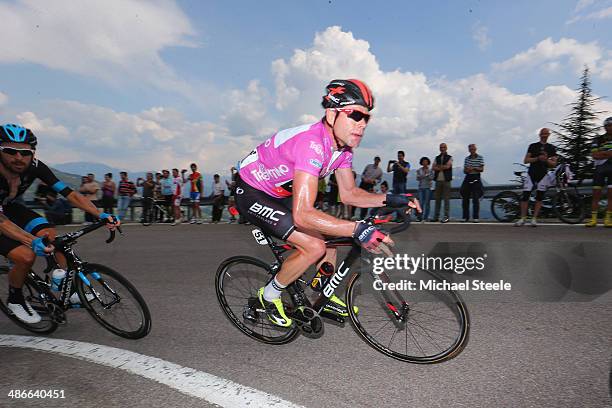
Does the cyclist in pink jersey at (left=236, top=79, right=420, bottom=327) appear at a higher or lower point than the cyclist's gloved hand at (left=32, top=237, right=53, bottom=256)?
higher

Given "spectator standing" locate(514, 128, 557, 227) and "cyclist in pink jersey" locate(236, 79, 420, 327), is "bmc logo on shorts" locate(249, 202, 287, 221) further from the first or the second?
"spectator standing" locate(514, 128, 557, 227)

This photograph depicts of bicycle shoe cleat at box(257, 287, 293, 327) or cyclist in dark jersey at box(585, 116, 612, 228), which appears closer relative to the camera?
bicycle shoe cleat at box(257, 287, 293, 327)

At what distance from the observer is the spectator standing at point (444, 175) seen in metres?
10.4

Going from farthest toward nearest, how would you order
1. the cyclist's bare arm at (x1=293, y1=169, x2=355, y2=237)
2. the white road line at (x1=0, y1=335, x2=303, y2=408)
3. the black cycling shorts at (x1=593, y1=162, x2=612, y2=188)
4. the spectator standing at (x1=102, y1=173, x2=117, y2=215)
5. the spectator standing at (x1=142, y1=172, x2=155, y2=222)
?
1. the spectator standing at (x1=102, y1=173, x2=117, y2=215)
2. the spectator standing at (x1=142, y1=172, x2=155, y2=222)
3. the black cycling shorts at (x1=593, y1=162, x2=612, y2=188)
4. the cyclist's bare arm at (x1=293, y1=169, x2=355, y2=237)
5. the white road line at (x1=0, y1=335, x2=303, y2=408)

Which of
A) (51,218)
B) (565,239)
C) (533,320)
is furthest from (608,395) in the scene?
(51,218)

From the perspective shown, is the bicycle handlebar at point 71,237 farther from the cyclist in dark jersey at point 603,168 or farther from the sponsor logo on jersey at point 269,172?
the cyclist in dark jersey at point 603,168

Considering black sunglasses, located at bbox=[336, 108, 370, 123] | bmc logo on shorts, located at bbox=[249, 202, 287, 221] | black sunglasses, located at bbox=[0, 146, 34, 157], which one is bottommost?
bmc logo on shorts, located at bbox=[249, 202, 287, 221]

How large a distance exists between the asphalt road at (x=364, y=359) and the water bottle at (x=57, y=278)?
41cm

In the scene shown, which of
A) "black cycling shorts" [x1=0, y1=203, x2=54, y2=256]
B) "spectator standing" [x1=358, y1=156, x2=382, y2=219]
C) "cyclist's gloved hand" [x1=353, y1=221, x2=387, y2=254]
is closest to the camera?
"cyclist's gloved hand" [x1=353, y1=221, x2=387, y2=254]

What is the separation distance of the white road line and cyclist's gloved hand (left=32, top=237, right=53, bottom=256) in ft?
2.48

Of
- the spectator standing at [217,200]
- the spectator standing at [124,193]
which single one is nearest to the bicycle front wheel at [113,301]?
the spectator standing at [217,200]

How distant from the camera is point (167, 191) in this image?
42.5 feet

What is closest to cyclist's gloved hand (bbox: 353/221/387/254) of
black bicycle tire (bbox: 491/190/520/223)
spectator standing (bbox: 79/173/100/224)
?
black bicycle tire (bbox: 491/190/520/223)

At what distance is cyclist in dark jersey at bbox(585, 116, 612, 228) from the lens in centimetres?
764
